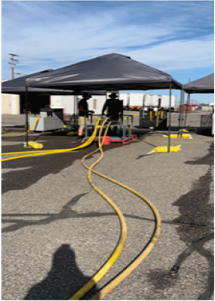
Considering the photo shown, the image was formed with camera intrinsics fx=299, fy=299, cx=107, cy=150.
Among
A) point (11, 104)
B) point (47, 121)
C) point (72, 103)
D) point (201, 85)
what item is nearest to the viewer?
point (201, 85)

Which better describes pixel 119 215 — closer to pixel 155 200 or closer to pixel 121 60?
pixel 155 200

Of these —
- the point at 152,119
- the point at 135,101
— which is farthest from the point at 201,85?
the point at 135,101

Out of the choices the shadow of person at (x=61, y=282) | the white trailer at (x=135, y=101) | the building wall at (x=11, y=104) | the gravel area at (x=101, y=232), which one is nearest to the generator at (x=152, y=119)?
the gravel area at (x=101, y=232)

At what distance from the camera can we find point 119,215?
4.15m

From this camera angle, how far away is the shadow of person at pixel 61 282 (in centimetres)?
247

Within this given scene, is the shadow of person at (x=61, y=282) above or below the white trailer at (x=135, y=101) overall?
below

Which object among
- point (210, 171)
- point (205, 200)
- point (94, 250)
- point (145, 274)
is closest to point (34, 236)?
point (94, 250)

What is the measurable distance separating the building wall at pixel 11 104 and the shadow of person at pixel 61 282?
44.1 metres

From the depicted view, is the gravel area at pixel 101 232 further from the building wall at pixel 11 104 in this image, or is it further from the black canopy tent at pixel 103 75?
the building wall at pixel 11 104

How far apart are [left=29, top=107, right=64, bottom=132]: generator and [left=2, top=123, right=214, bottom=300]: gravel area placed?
10234 mm

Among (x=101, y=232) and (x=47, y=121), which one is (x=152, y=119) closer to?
(x=47, y=121)

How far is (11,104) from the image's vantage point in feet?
146

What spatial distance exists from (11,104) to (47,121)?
29702 millimetres

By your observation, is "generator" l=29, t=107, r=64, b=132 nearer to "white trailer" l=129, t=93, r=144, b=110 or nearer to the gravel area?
the gravel area
